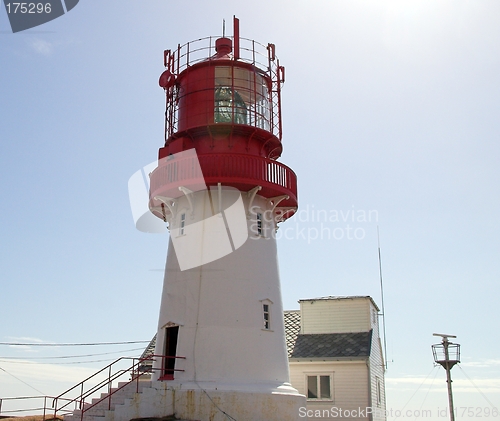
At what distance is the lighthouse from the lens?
18.6 metres

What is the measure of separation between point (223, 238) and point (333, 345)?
824cm

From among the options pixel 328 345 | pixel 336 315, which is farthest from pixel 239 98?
pixel 328 345

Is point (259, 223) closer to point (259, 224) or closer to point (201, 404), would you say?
point (259, 224)

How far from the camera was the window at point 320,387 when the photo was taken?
24172mm

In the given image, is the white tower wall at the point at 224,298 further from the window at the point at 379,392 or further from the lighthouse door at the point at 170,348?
the window at the point at 379,392

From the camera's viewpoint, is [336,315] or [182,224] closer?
[182,224]

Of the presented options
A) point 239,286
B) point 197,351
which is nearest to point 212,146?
point 239,286

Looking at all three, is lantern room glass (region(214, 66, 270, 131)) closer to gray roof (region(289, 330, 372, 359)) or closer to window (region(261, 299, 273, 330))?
window (region(261, 299, 273, 330))

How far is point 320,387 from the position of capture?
79.8 ft

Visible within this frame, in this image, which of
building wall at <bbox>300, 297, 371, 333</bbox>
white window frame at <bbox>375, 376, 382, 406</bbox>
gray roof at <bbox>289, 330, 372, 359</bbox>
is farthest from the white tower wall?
white window frame at <bbox>375, 376, 382, 406</bbox>

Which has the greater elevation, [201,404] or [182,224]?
[182,224]

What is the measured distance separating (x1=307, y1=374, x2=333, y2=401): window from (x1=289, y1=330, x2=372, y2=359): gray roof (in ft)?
2.74

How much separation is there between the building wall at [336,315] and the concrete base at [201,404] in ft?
28.1

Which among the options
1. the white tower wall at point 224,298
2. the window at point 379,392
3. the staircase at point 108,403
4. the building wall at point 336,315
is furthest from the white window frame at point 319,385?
the staircase at point 108,403
